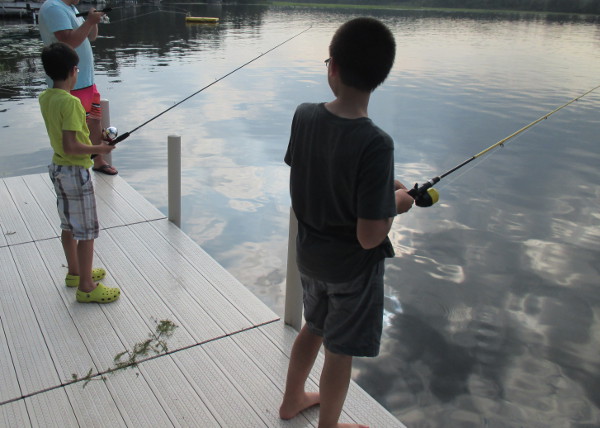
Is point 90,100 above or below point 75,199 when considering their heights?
above

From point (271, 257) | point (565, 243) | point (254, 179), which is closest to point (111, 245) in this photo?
point (271, 257)

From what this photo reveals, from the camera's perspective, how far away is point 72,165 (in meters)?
2.70

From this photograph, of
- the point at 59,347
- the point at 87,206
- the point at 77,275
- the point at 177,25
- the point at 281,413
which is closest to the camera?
the point at 281,413

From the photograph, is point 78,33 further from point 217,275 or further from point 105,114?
point 217,275

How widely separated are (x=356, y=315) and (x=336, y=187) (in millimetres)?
455

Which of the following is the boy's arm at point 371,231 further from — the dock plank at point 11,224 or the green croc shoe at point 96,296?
the dock plank at point 11,224

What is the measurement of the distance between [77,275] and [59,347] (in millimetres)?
637

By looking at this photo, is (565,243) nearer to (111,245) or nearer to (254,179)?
(254,179)

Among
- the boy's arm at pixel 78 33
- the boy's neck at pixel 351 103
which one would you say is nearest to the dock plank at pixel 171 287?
the boy's arm at pixel 78 33

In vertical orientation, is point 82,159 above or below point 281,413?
above

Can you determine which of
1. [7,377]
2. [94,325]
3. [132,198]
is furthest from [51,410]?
[132,198]

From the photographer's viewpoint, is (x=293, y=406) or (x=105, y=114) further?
(x=105, y=114)

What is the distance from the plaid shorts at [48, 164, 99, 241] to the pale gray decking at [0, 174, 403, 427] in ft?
1.59

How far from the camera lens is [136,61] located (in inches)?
750
